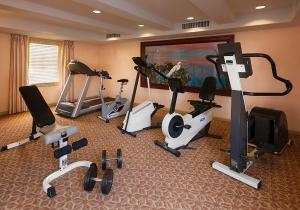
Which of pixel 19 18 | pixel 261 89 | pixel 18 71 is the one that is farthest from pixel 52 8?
pixel 261 89

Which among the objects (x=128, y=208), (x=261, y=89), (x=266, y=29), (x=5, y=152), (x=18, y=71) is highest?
(x=266, y=29)

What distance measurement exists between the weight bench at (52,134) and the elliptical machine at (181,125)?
128 centimetres

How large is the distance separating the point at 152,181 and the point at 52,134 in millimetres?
1258

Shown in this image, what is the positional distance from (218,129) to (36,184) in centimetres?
353

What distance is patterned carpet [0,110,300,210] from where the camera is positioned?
2.09m

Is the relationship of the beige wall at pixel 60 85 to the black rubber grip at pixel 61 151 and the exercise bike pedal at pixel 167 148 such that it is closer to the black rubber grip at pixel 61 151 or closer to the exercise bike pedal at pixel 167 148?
the black rubber grip at pixel 61 151

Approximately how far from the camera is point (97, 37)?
21.1 feet

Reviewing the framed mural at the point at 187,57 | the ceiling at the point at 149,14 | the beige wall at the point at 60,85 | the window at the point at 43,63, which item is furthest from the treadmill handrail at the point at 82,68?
the framed mural at the point at 187,57

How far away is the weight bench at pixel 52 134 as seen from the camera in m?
2.24

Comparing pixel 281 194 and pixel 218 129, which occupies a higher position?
pixel 218 129

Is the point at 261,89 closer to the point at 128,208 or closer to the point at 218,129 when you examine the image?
the point at 218,129

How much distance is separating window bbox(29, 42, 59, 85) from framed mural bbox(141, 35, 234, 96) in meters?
2.72

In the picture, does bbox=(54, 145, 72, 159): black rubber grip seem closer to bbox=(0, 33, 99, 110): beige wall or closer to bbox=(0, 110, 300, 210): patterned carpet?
bbox=(0, 110, 300, 210): patterned carpet

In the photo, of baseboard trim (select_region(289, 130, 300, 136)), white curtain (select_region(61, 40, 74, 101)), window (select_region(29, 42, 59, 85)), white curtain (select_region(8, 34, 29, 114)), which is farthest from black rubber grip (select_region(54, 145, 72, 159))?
white curtain (select_region(61, 40, 74, 101))
